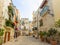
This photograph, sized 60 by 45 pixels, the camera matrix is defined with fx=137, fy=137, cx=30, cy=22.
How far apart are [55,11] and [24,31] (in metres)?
52.5

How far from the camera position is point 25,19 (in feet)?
299

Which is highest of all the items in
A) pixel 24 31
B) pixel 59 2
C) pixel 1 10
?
pixel 59 2

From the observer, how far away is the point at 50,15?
2458 cm

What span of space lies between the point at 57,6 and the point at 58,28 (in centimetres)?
489

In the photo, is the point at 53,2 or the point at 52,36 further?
the point at 53,2

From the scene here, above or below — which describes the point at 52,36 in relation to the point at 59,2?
below

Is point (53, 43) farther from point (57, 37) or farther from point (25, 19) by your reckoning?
point (25, 19)

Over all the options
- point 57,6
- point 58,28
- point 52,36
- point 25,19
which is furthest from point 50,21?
point 25,19

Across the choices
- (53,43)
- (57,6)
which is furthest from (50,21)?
(53,43)

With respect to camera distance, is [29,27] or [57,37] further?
[29,27]

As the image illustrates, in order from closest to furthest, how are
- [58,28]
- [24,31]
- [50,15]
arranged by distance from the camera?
1. [58,28]
2. [50,15]
3. [24,31]

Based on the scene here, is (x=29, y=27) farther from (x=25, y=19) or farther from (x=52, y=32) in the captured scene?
(x=52, y=32)

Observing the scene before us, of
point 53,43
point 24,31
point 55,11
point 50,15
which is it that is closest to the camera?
point 53,43

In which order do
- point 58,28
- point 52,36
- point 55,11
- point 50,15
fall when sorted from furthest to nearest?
point 50,15 → point 55,11 → point 58,28 → point 52,36
